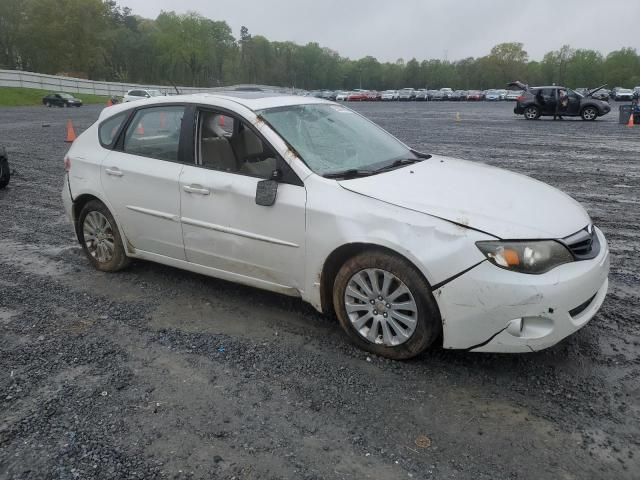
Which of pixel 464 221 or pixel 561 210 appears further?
pixel 561 210

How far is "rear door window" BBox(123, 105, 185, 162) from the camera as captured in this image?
4633 millimetres

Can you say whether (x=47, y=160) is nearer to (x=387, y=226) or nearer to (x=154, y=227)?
(x=154, y=227)

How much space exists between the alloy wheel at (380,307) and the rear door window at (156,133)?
1.99 metres

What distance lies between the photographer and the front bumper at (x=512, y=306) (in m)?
3.15

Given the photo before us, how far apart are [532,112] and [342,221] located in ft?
87.5

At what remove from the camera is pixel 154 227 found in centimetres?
471

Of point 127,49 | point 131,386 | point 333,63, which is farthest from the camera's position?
point 333,63

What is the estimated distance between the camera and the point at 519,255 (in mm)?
3191

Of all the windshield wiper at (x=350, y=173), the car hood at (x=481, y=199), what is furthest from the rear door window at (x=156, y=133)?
the car hood at (x=481, y=199)

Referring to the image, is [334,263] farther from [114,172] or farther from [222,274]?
[114,172]

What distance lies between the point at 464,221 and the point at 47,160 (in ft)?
40.7

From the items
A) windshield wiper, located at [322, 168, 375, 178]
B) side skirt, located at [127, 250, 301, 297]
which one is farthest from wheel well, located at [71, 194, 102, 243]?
windshield wiper, located at [322, 168, 375, 178]

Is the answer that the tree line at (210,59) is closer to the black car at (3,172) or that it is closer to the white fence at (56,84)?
the white fence at (56,84)

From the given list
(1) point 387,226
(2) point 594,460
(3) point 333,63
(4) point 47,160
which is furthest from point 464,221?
(3) point 333,63
